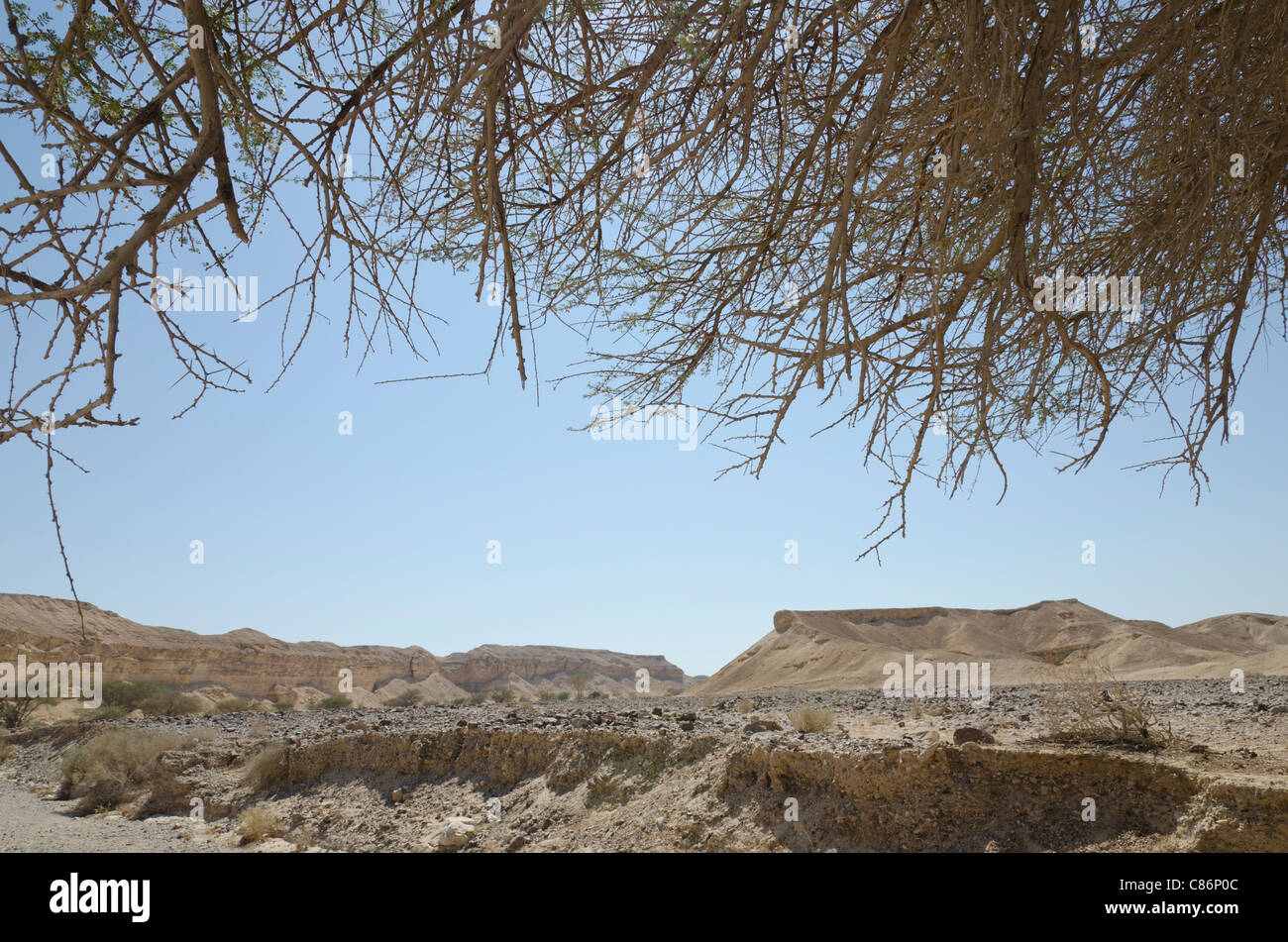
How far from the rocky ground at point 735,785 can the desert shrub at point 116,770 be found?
0.33 meters

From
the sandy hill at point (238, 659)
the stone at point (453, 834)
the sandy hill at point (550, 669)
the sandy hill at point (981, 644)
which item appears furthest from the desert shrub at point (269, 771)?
the sandy hill at point (550, 669)

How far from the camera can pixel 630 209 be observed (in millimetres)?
4270

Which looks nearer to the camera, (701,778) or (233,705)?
(701,778)

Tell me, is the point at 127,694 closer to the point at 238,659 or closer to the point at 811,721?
the point at 238,659

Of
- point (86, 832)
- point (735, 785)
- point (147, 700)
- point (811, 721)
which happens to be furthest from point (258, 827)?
point (147, 700)

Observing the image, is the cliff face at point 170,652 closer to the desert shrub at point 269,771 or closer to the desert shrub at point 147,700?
the desert shrub at point 147,700

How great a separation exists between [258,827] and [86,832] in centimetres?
279

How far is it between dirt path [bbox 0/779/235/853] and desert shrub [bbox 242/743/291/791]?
0.84 m

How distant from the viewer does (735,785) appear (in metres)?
6.35

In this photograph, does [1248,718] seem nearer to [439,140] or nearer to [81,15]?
[439,140]

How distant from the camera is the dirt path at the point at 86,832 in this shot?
8.62 meters

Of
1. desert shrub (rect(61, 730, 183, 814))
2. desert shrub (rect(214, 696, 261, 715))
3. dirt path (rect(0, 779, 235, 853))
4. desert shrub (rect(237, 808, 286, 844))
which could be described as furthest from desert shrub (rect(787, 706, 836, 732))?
desert shrub (rect(214, 696, 261, 715))
